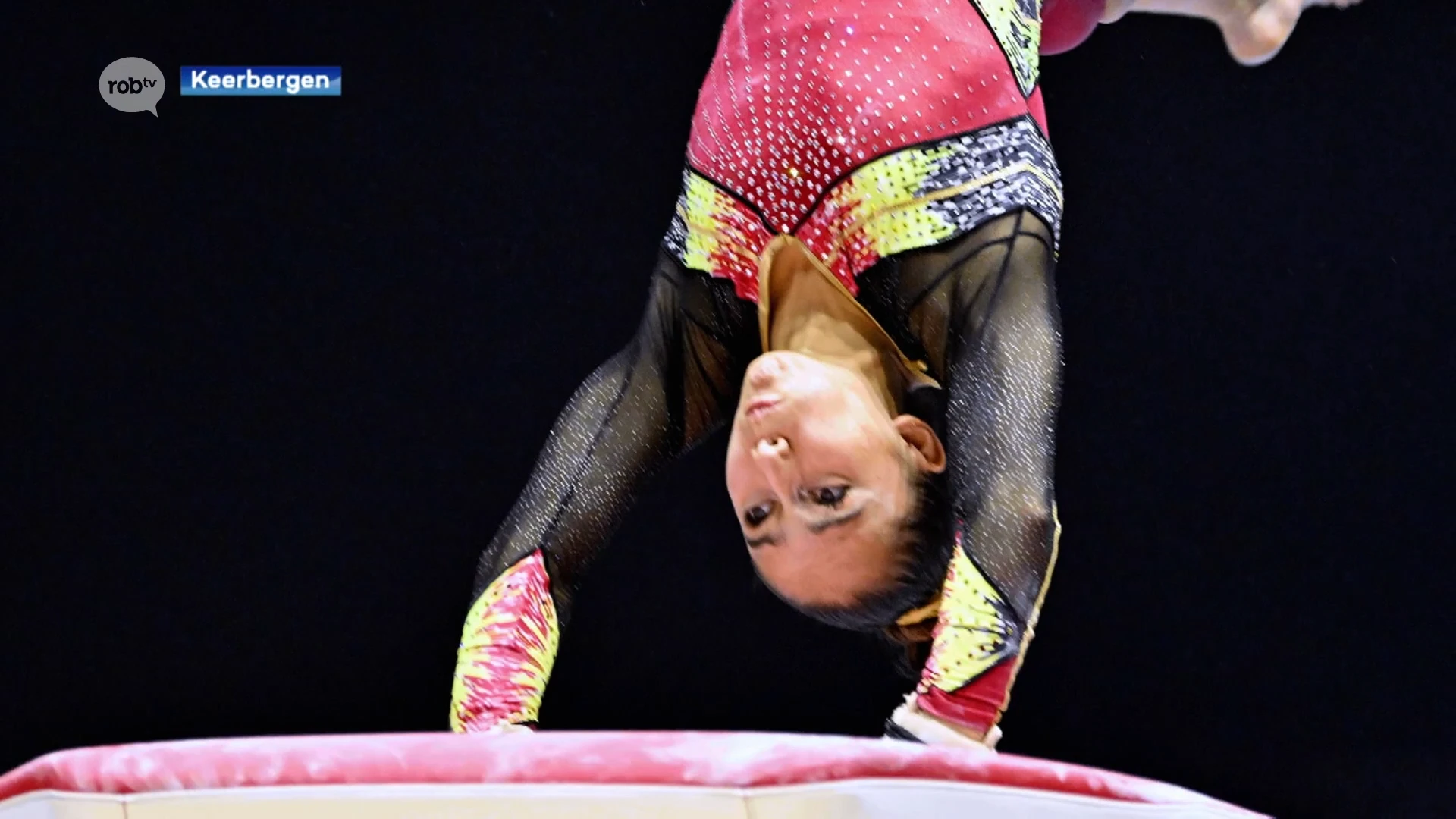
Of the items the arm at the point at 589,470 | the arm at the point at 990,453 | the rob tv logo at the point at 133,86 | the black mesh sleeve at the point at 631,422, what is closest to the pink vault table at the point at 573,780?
the arm at the point at 990,453

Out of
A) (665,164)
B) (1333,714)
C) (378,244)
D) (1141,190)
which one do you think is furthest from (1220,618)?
(378,244)

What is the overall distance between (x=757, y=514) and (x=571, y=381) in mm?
804

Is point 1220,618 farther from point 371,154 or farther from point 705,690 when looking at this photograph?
point 371,154

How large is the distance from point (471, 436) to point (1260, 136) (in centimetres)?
126

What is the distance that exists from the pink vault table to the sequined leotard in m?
0.62

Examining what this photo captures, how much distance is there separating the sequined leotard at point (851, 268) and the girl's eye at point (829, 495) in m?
0.12

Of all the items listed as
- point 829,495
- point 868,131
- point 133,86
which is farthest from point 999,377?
point 133,86

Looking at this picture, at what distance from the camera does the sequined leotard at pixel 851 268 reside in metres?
1.51

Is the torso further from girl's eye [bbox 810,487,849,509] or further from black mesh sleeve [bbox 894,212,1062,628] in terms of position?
girl's eye [bbox 810,487,849,509]

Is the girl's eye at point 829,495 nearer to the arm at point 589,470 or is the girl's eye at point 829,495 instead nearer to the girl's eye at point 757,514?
the girl's eye at point 757,514

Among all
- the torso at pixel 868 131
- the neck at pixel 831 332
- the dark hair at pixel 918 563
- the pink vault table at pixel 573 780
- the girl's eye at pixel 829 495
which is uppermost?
the torso at pixel 868 131

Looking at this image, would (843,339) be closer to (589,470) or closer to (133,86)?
(589,470)

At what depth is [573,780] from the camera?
0.78 meters

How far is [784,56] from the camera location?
1.70 metres
